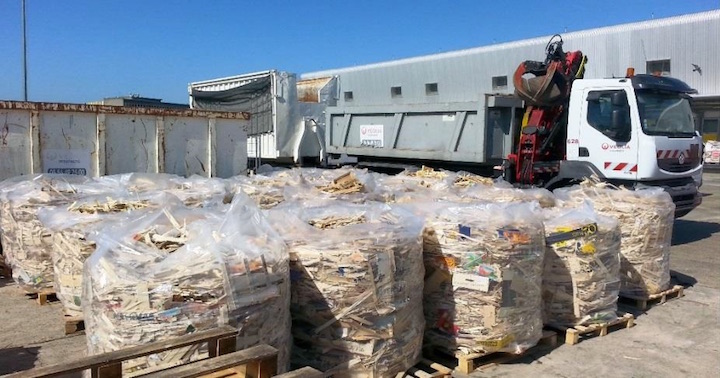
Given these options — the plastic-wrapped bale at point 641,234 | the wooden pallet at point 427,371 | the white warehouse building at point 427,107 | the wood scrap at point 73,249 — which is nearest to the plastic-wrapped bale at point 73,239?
the wood scrap at point 73,249

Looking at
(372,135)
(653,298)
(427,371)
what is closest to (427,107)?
(372,135)

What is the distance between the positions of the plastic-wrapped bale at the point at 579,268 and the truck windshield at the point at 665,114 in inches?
159

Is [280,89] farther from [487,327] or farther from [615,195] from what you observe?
[487,327]

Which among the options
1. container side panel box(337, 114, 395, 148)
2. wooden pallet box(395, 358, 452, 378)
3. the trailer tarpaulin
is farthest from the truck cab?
the trailer tarpaulin

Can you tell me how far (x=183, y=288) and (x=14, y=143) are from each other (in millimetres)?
5305

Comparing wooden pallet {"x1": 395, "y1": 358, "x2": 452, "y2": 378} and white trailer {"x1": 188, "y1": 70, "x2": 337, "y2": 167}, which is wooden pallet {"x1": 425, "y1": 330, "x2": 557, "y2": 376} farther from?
white trailer {"x1": 188, "y1": 70, "x2": 337, "y2": 167}

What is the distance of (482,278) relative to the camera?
13.3 ft

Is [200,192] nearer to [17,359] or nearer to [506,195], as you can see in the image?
[17,359]

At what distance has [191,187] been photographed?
6.25 meters

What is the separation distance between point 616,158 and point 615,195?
2.78m

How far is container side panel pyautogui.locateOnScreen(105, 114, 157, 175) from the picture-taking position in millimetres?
7797

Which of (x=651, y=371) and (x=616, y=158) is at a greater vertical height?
(x=616, y=158)

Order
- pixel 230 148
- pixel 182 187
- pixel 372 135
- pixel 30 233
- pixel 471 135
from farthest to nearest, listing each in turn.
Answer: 1. pixel 372 135
2. pixel 471 135
3. pixel 230 148
4. pixel 182 187
5. pixel 30 233

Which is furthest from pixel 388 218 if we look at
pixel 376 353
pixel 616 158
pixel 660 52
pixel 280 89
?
pixel 660 52
